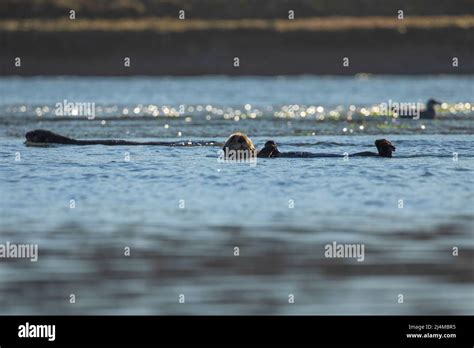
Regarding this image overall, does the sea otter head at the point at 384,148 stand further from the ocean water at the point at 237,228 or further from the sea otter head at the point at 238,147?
the sea otter head at the point at 238,147

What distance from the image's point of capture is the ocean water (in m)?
14.4

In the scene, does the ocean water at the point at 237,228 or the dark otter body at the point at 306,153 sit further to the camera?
the dark otter body at the point at 306,153

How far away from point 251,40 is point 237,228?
327ft

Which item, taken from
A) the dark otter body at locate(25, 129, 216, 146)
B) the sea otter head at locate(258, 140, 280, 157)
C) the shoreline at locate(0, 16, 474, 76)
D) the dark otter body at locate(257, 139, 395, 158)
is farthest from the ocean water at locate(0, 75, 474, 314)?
the shoreline at locate(0, 16, 474, 76)

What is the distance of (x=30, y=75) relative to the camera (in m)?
124

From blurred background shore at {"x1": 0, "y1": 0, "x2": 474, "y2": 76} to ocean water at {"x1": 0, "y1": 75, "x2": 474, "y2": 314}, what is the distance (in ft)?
263

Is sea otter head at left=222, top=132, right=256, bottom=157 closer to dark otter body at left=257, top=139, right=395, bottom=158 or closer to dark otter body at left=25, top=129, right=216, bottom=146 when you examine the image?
dark otter body at left=257, top=139, right=395, bottom=158

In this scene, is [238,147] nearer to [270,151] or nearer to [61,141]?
[270,151]

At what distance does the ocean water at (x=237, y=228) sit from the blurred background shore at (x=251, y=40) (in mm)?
80186

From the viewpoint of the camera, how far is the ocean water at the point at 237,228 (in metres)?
14.4

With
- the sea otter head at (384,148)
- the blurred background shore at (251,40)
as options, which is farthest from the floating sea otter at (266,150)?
the blurred background shore at (251,40)

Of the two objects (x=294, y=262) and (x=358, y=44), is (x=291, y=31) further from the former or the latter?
(x=294, y=262)

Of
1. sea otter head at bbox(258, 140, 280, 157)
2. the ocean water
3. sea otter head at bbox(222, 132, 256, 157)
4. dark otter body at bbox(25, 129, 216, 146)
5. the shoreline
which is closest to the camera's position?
the ocean water

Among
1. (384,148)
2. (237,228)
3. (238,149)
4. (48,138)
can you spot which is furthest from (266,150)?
(237,228)
